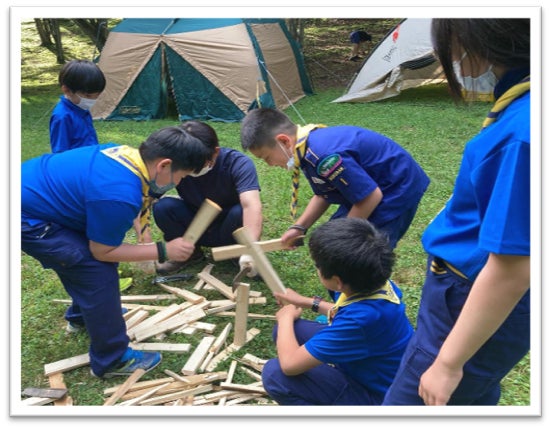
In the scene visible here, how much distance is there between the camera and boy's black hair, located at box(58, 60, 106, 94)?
422cm

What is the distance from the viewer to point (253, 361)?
3.34 m

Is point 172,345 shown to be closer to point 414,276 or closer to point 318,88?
point 414,276

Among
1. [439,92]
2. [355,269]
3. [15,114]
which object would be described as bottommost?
[439,92]

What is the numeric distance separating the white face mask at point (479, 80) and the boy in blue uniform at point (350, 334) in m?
1.00

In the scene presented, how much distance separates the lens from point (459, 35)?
1.40 meters

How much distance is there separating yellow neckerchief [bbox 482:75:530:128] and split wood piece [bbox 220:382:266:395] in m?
2.19

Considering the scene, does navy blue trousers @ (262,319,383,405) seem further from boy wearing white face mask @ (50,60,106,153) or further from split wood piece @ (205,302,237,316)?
boy wearing white face mask @ (50,60,106,153)

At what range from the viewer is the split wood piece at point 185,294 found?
4109 millimetres

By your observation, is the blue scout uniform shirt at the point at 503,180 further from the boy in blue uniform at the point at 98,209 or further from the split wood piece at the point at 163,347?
the split wood piece at the point at 163,347

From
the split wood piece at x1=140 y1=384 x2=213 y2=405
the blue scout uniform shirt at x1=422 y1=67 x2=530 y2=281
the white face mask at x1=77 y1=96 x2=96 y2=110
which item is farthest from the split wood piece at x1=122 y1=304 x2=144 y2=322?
the blue scout uniform shirt at x1=422 y1=67 x2=530 y2=281

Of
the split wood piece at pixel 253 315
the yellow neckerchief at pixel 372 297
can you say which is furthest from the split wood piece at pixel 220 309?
the yellow neckerchief at pixel 372 297

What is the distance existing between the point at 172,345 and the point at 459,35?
114 inches
